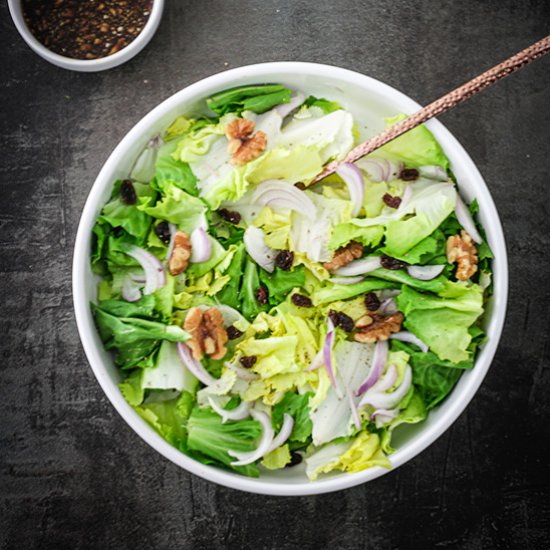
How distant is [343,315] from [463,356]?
267 mm

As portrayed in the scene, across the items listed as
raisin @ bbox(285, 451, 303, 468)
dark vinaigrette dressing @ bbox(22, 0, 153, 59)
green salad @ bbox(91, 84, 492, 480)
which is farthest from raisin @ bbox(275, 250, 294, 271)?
dark vinaigrette dressing @ bbox(22, 0, 153, 59)

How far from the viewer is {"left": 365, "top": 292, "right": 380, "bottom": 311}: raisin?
1.53m

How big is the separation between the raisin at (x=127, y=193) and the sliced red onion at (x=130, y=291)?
171 mm

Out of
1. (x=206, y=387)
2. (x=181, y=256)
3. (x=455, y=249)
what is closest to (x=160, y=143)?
(x=181, y=256)

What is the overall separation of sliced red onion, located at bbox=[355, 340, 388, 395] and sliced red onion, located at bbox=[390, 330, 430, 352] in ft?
0.09

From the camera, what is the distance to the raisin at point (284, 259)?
152 cm

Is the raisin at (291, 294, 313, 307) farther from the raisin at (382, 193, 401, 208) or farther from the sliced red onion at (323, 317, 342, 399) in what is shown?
the raisin at (382, 193, 401, 208)

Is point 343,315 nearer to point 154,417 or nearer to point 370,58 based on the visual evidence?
point 154,417

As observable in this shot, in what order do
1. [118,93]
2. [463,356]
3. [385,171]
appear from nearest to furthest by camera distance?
[463,356] < [385,171] < [118,93]

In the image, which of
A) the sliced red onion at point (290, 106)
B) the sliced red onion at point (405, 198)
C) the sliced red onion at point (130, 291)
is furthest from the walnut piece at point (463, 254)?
the sliced red onion at point (130, 291)

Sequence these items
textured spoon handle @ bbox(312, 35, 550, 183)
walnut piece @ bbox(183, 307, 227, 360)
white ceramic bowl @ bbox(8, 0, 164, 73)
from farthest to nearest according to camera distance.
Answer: white ceramic bowl @ bbox(8, 0, 164, 73) → walnut piece @ bbox(183, 307, 227, 360) → textured spoon handle @ bbox(312, 35, 550, 183)

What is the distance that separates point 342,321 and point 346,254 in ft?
0.48

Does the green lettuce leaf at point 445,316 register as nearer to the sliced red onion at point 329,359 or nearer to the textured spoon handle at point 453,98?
the sliced red onion at point 329,359

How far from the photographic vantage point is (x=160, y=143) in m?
1.53
